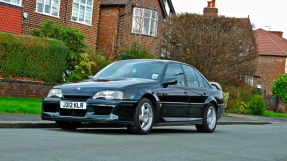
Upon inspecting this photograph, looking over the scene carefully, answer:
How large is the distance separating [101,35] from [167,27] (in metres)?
6.13

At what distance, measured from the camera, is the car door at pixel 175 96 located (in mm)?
9328

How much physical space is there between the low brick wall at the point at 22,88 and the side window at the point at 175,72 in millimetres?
9051

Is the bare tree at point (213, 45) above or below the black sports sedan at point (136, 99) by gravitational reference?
above

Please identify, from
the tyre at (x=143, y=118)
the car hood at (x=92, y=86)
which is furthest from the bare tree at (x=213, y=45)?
the car hood at (x=92, y=86)

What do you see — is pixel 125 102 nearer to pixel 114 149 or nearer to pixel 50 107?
pixel 50 107

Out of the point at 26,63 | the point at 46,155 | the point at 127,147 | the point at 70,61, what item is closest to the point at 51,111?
the point at 127,147

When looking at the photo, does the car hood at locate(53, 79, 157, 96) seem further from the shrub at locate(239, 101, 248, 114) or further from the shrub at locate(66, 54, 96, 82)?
the shrub at locate(239, 101, 248, 114)

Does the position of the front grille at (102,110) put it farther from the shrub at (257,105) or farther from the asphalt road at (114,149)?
the shrub at (257,105)

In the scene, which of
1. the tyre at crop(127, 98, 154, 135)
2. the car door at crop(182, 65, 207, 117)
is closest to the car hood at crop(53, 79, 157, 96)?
the tyre at crop(127, 98, 154, 135)

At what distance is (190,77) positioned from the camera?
10617 millimetres

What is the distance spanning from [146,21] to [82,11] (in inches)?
231

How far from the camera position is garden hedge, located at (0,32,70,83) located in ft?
54.9

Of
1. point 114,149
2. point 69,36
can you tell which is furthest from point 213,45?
point 114,149

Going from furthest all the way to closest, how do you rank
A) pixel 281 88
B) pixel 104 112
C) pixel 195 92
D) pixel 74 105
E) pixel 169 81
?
pixel 281 88 < pixel 195 92 < pixel 169 81 < pixel 74 105 < pixel 104 112
